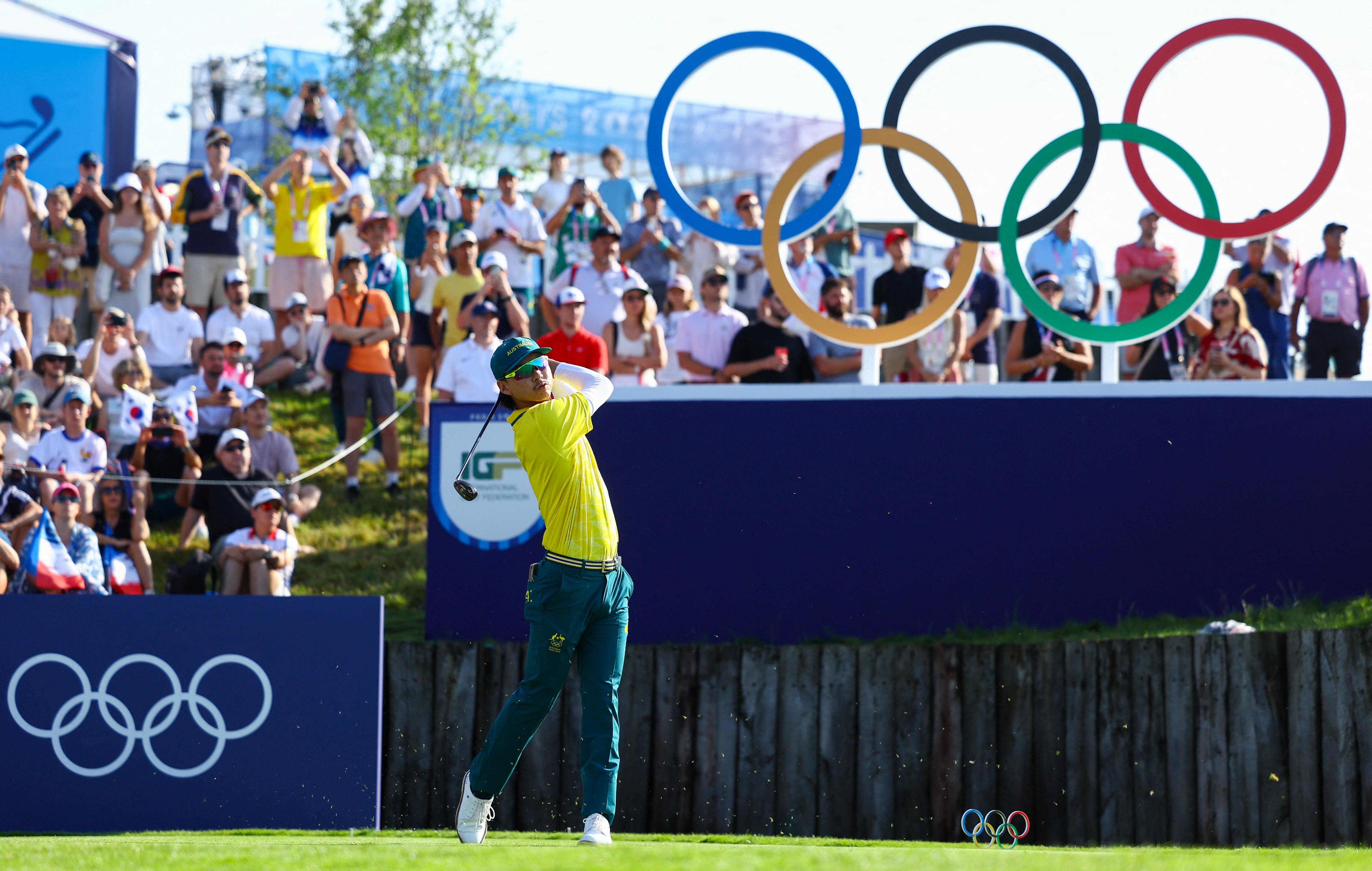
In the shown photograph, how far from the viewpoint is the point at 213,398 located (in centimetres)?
1195

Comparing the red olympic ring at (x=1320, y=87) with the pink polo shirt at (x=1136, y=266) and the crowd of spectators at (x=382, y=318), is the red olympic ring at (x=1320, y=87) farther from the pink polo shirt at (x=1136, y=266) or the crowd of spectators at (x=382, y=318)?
the pink polo shirt at (x=1136, y=266)

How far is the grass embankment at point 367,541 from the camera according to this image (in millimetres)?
11227

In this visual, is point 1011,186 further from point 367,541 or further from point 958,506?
point 367,541

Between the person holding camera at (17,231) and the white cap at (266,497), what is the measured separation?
16.2ft

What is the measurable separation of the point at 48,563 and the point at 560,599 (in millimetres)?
5033

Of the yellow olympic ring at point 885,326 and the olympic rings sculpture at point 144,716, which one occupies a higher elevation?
the yellow olympic ring at point 885,326

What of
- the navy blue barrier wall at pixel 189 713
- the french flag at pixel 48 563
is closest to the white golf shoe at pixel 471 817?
the navy blue barrier wall at pixel 189 713

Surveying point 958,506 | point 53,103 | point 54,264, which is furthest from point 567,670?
point 53,103

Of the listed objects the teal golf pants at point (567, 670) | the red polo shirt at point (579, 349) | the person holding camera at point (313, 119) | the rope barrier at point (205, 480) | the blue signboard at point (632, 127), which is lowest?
the teal golf pants at point (567, 670)

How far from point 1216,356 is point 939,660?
3.69m

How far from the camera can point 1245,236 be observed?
32.1 feet

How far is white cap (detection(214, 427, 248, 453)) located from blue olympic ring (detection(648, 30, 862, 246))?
3.51 meters

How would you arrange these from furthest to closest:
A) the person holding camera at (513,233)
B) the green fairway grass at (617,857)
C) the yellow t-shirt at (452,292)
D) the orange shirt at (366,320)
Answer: the person holding camera at (513,233), the yellow t-shirt at (452,292), the orange shirt at (366,320), the green fairway grass at (617,857)

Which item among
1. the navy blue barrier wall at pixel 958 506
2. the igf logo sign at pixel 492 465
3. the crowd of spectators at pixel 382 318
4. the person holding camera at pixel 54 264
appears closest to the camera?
the navy blue barrier wall at pixel 958 506
